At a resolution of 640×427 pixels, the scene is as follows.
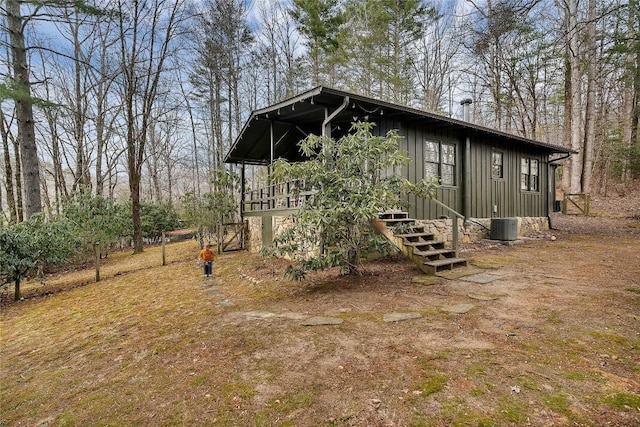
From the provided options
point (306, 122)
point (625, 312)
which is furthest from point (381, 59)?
point (625, 312)

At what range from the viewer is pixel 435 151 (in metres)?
8.74

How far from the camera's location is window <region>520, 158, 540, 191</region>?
1146cm

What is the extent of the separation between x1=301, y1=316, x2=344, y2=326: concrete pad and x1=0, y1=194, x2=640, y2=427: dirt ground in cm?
8

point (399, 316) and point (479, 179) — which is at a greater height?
point (479, 179)

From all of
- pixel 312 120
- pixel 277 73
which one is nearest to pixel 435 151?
pixel 312 120

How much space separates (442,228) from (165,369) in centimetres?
745

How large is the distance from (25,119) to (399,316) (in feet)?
35.1

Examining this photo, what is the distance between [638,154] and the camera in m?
15.2

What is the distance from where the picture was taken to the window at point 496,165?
1020 centimetres

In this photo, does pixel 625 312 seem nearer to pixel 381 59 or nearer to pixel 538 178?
pixel 538 178

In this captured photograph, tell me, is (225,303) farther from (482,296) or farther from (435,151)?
(435,151)

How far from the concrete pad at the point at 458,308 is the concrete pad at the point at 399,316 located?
0.41m

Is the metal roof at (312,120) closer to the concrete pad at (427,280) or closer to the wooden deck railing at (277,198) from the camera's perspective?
the wooden deck railing at (277,198)

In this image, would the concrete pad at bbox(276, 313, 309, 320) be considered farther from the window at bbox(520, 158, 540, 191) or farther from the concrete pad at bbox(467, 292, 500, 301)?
the window at bbox(520, 158, 540, 191)
